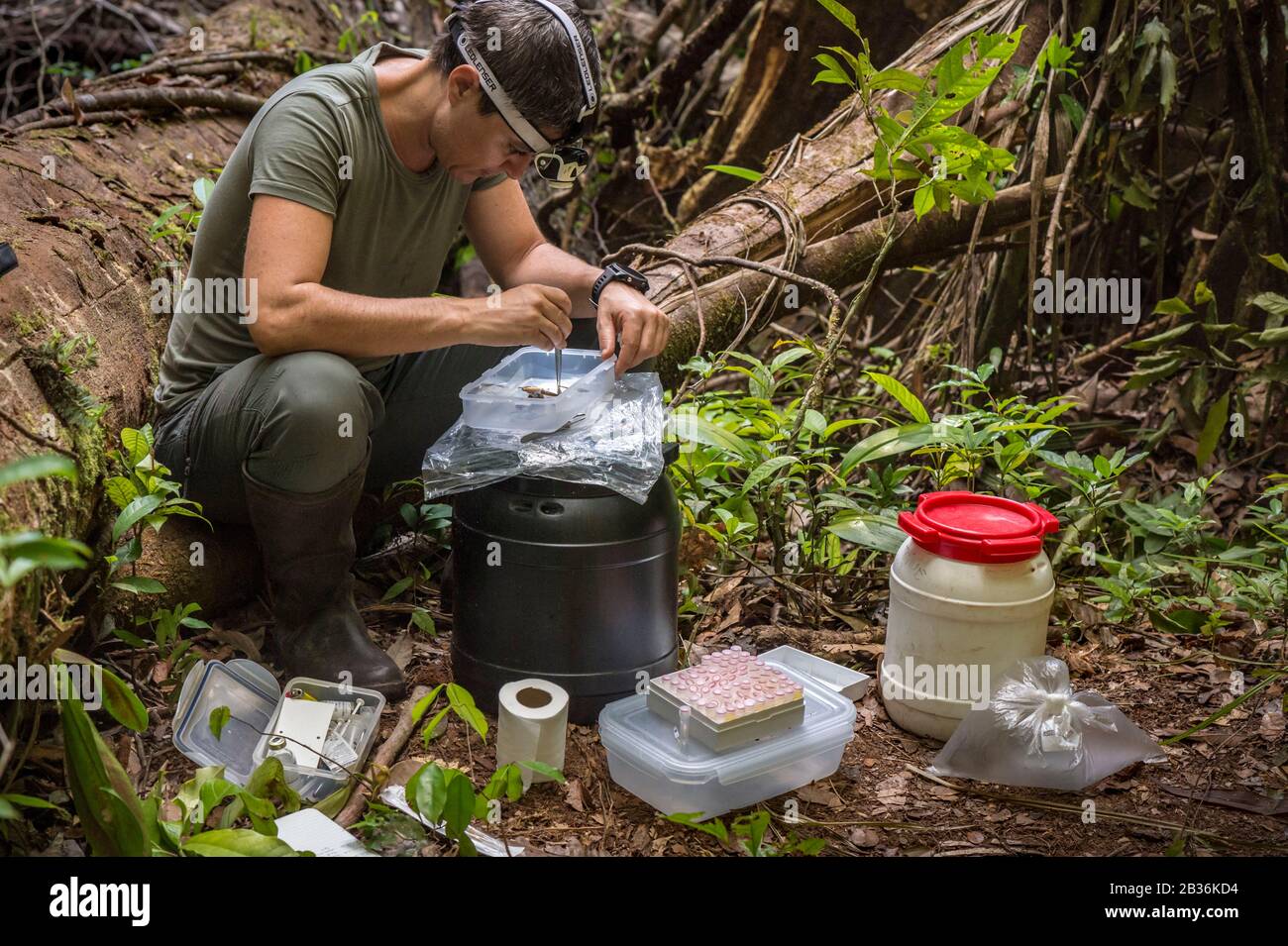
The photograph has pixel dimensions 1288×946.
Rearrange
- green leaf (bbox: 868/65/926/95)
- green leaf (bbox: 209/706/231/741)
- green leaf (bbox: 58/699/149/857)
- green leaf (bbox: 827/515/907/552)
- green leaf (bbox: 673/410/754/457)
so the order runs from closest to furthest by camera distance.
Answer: green leaf (bbox: 58/699/149/857), green leaf (bbox: 209/706/231/741), green leaf (bbox: 868/65/926/95), green leaf (bbox: 827/515/907/552), green leaf (bbox: 673/410/754/457)

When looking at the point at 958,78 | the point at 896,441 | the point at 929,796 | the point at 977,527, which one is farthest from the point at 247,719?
the point at 958,78

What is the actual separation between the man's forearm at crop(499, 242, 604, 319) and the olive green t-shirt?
21cm

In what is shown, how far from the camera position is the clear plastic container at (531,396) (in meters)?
2.41

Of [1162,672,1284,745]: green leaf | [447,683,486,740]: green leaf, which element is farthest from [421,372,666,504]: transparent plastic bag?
[1162,672,1284,745]: green leaf

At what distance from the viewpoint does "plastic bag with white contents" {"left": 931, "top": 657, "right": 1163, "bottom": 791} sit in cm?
223

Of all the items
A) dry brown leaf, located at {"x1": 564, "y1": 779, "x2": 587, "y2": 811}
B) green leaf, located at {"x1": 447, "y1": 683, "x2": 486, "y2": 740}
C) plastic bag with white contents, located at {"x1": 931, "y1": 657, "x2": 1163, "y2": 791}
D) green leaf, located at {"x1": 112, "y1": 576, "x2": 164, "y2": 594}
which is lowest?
dry brown leaf, located at {"x1": 564, "y1": 779, "x2": 587, "y2": 811}

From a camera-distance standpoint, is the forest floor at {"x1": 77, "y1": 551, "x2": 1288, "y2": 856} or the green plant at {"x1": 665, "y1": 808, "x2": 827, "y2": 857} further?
the forest floor at {"x1": 77, "y1": 551, "x2": 1288, "y2": 856}

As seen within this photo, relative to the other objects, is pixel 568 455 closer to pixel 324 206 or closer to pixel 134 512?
pixel 324 206

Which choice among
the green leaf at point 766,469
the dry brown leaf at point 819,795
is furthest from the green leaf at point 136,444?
the dry brown leaf at point 819,795

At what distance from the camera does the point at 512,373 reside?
2717 mm

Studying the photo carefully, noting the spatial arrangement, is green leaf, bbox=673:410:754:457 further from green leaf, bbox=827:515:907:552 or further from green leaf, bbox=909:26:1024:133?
green leaf, bbox=909:26:1024:133

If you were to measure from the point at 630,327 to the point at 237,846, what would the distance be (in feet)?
4.20
